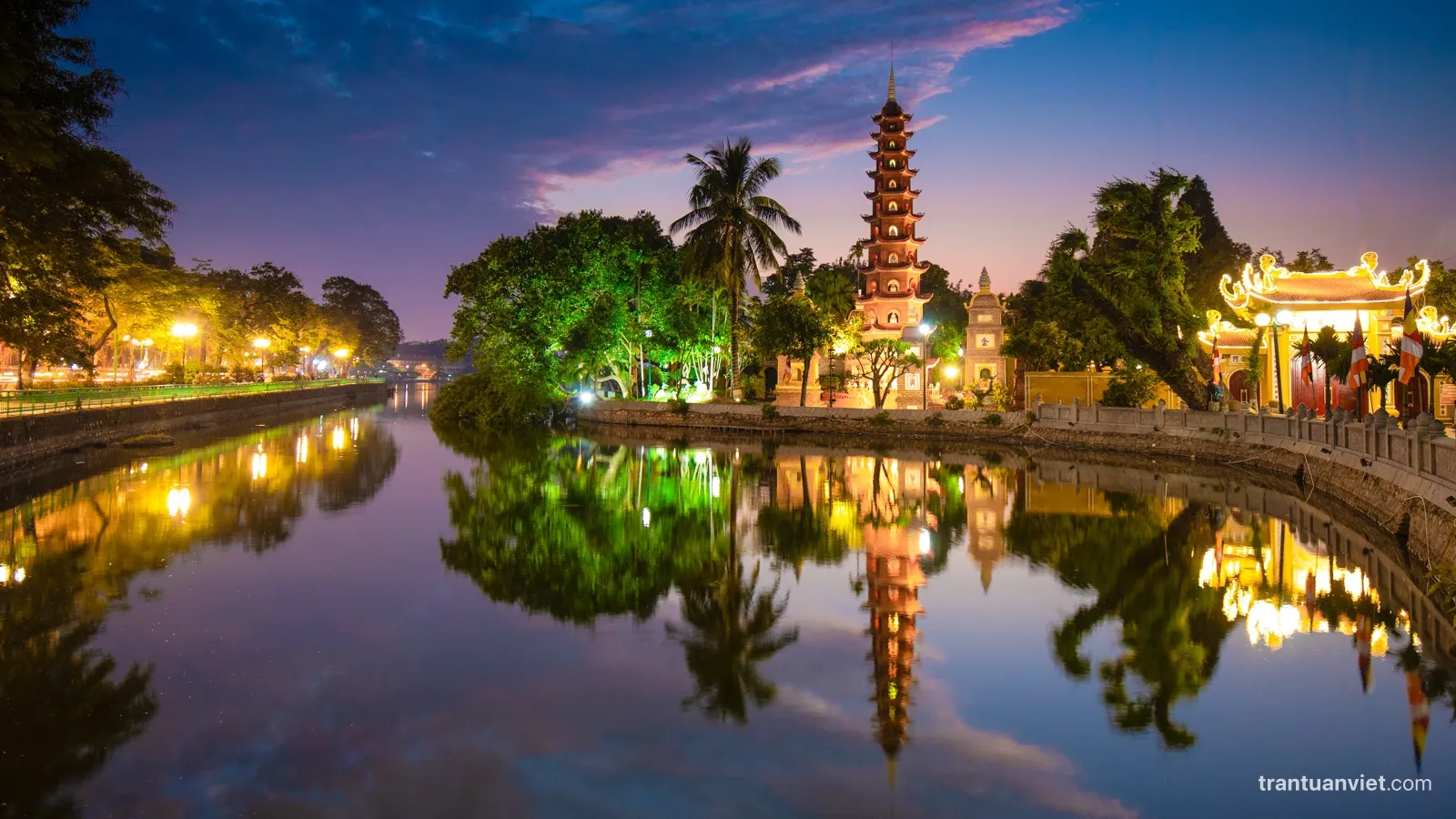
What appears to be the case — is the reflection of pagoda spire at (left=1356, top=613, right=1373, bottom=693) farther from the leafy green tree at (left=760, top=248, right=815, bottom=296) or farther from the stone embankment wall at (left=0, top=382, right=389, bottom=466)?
the leafy green tree at (left=760, top=248, right=815, bottom=296)

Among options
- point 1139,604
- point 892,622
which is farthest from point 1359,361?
point 892,622

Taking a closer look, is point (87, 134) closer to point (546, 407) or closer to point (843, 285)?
point (546, 407)

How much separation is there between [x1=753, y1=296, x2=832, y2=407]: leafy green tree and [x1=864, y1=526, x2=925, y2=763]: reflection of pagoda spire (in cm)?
2768

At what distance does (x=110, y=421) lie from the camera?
3341 cm

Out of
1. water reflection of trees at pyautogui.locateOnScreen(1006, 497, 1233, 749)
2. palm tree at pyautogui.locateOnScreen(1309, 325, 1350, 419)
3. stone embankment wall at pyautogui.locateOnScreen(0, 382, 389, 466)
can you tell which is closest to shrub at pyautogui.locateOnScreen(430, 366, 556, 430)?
stone embankment wall at pyautogui.locateOnScreen(0, 382, 389, 466)

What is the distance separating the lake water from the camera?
719 centimetres

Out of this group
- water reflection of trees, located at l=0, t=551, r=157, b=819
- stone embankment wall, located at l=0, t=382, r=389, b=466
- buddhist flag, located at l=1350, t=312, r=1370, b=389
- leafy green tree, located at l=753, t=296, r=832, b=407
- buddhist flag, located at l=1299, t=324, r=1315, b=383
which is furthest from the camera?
leafy green tree, located at l=753, t=296, r=832, b=407

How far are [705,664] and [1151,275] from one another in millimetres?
31261

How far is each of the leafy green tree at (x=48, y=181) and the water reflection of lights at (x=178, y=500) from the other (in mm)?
7433

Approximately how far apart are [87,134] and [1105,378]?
121 feet

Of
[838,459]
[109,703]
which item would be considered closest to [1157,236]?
[838,459]

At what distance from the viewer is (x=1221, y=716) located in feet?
28.5

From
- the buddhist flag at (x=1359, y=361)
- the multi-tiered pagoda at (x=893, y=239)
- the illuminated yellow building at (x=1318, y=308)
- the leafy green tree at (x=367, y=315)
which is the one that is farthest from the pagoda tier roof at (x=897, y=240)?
the leafy green tree at (x=367, y=315)

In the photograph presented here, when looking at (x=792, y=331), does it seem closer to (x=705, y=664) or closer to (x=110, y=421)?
(x=110, y=421)
